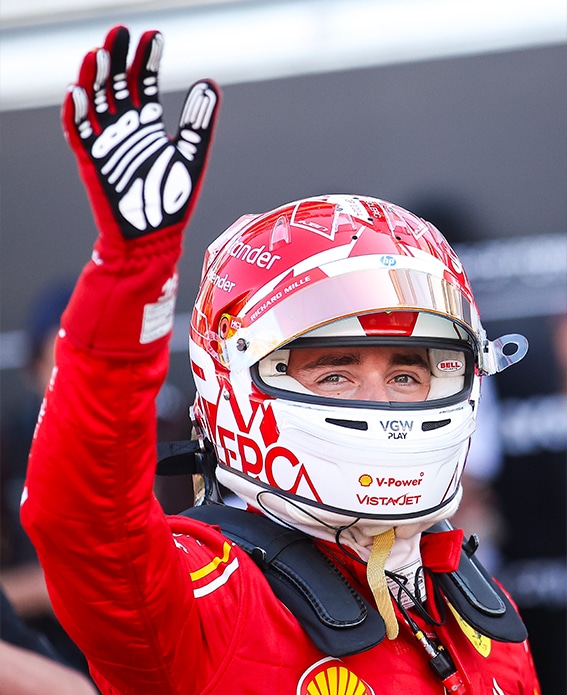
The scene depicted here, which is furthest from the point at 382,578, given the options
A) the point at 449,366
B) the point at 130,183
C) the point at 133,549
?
the point at 130,183

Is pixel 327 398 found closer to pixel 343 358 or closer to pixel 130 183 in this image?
pixel 343 358

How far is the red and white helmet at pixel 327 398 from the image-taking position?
185 cm

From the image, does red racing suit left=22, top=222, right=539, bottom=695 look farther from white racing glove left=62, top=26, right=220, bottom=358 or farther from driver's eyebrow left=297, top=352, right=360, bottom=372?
driver's eyebrow left=297, top=352, right=360, bottom=372

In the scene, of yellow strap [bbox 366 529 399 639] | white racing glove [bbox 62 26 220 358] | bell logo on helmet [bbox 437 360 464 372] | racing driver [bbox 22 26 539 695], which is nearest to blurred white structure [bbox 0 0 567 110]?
racing driver [bbox 22 26 539 695]

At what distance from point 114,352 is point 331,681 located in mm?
747

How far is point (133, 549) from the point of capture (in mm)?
1389

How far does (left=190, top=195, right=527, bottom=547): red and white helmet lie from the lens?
1852mm

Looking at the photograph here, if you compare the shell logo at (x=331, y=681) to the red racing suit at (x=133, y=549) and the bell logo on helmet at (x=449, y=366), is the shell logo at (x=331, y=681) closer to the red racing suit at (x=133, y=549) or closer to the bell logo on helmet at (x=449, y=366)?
the red racing suit at (x=133, y=549)

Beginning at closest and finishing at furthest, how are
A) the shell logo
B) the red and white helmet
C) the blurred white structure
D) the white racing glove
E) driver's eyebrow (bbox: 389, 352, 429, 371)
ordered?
1. the white racing glove
2. the shell logo
3. the red and white helmet
4. driver's eyebrow (bbox: 389, 352, 429, 371)
5. the blurred white structure

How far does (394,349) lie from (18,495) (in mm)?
2149

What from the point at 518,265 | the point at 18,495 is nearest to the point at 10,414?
the point at 18,495

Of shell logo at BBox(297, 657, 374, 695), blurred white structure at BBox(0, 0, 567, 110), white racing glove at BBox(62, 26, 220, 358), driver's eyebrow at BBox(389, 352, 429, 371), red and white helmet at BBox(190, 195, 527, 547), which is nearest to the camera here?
white racing glove at BBox(62, 26, 220, 358)

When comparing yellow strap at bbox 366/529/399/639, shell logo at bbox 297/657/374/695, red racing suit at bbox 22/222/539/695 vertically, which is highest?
red racing suit at bbox 22/222/539/695

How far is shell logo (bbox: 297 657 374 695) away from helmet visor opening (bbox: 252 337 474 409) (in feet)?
1.46
